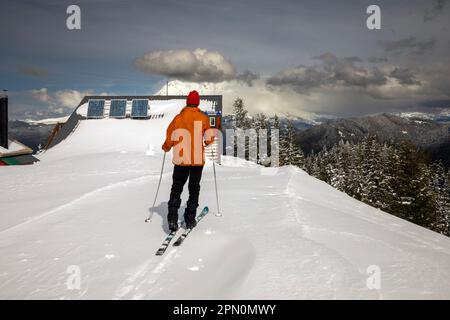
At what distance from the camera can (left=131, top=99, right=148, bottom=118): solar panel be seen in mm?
32250

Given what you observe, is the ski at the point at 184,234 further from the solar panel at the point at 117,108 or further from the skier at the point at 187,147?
the solar panel at the point at 117,108

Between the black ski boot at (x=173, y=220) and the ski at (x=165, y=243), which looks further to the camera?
the black ski boot at (x=173, y=220)

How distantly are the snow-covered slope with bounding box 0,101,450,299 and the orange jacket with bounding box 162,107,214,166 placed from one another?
1.30m

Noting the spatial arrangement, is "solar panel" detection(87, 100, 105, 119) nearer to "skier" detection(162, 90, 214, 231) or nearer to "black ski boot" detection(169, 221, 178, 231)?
"skier" detection(162, 90, 214, 231)

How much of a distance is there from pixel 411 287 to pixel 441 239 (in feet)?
12.2

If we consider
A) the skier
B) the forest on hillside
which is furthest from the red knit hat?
the forest on hillside

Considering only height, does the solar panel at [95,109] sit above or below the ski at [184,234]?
above

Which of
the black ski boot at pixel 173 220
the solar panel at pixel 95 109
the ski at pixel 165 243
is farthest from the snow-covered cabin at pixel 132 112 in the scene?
the ski at pixel 165 243

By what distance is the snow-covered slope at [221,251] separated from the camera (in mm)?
3609

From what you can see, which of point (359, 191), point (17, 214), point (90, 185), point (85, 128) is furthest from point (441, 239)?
point (359, 191)

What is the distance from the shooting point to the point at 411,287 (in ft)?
12.0

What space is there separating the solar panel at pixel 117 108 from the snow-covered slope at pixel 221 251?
81.8 feet

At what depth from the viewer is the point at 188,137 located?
5.72 m

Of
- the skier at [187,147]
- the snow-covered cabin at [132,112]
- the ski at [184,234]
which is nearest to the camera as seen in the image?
the ski at [184,234]
